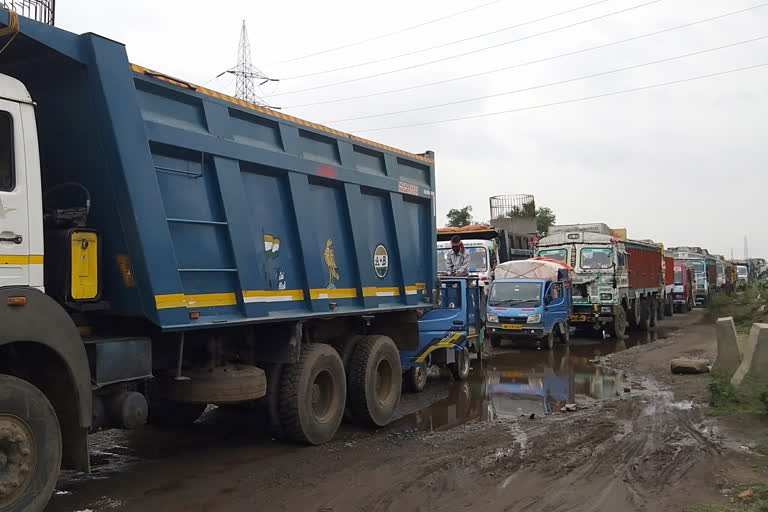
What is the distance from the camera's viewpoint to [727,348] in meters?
10.4

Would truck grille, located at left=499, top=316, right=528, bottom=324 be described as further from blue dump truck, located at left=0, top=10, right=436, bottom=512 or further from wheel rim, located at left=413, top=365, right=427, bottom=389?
blue dump truck, located at left=0, top=10, right=436, bottom=512

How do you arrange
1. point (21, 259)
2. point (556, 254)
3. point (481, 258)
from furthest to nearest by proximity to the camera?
point (556, 254)
point (481, 258)
point (21, 259)

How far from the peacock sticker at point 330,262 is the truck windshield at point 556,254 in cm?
1351

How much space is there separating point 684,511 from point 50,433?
4.46 m

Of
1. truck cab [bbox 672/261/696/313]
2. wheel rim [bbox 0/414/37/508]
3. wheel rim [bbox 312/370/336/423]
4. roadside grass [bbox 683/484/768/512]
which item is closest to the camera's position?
wheel rim [bbox 0/414/37/508]

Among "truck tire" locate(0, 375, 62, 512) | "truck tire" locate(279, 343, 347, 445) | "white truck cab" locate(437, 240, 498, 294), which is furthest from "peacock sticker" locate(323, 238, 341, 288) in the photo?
"white truck cab" locate(437, 240, 498, 294)

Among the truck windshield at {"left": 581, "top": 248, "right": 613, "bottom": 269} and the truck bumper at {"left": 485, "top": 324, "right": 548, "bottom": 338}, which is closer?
the truck bumper at {"left": 485, "top": 324, "right": 548, "bottom": 338}

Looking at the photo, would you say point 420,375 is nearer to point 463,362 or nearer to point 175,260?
point 463,362

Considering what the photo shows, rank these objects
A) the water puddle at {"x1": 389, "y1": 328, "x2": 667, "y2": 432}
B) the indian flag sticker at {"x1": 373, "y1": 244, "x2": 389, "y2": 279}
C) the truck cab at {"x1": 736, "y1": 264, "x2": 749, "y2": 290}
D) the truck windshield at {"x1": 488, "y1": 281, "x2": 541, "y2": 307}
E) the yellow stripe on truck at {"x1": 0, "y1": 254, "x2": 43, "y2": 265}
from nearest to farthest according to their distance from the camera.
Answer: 1. the yellow stripe on truck at {"x1": 0, "y1": 254, "x2": 43, "y2": 265}
2. the indian flag sticker at {"x1": 373, "y1": 244, "x2": 389, "y2": 279}
3. the water puddle at {"x1": 389, "y1": 328, "x2": 667, "y2": 432}
4. the truck windshield at {"x1": 488, "y1": 281, "x2": 541, "y2": 307}
5. the truck cab at {"x1": 736, "y1": 264, "x2": 749, "y2": 290}

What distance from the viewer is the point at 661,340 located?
19.0m

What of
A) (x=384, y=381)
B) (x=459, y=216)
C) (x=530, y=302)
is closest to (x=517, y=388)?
(x=384, y=381)

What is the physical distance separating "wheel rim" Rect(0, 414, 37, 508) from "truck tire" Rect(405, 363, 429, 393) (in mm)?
6960

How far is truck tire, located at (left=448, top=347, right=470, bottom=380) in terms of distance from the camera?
1191 centimetres

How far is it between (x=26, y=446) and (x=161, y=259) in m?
1.66
